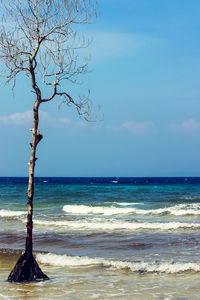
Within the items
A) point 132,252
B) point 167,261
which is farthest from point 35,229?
point 167,261

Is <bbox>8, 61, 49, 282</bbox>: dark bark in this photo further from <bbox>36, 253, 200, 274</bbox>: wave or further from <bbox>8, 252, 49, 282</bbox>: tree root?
<bbox>36, 253, 200, 274</bbox>: wave

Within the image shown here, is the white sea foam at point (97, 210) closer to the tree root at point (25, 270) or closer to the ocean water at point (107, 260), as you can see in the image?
the ocean water at point (107, 260)

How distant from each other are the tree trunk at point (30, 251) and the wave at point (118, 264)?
2469mm

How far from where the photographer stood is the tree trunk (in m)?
9.93

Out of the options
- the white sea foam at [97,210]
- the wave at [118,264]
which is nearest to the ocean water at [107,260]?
the wave at [118,264]

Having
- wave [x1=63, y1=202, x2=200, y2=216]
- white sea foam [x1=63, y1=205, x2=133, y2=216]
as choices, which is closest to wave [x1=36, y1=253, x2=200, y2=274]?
wave [x1=63, y1=202, x2=200, y2=216]

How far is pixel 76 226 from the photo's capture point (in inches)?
843

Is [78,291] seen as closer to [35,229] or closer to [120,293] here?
[120,293]

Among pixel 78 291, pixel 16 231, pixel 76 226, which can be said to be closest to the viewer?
pixel 78 291

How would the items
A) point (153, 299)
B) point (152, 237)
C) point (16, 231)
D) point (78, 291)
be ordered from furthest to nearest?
point (16, 231) < point (152, 237) < point (78, 291) < point (153, 299)

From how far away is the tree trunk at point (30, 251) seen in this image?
993 centimetres

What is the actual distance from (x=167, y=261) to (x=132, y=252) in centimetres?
207

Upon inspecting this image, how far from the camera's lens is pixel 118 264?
1222 centimetres

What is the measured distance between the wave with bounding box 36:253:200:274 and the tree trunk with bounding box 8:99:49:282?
2469mm
